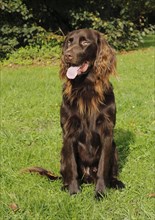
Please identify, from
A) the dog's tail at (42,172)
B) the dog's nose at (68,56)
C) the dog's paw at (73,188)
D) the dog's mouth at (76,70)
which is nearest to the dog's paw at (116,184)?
the dog's paw at (73,188)

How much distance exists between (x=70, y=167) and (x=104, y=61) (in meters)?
1.01

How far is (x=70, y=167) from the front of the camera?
3.56 m

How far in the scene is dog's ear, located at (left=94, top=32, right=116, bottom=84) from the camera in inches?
137

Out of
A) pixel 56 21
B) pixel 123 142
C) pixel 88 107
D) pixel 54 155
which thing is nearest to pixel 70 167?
pixel 88 107

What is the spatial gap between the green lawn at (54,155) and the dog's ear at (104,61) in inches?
22.9

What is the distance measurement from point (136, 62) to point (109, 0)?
405 centimetres

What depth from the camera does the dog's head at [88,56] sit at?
3396mm

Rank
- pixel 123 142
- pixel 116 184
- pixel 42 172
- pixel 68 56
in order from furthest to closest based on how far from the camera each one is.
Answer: pixel 123 142, pixel 42 172, pixel 116 184, pixel 68 56

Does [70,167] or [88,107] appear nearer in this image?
[88,107]

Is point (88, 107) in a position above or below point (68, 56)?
below

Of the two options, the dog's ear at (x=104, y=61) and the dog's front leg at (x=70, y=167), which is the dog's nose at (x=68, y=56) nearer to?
the dog's ear at (x=104, y=61)

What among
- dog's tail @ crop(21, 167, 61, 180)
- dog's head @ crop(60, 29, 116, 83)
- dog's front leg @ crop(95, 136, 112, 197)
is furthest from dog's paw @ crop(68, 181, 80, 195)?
dog's head @ crop(60, 29, 116, 83)

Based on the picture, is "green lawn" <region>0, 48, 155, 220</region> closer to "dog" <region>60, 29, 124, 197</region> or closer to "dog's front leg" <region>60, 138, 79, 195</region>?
"dog's front leg" <region>60, 138, 79, 195</region>

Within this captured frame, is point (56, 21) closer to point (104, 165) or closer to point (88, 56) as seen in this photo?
point (88, 56)
